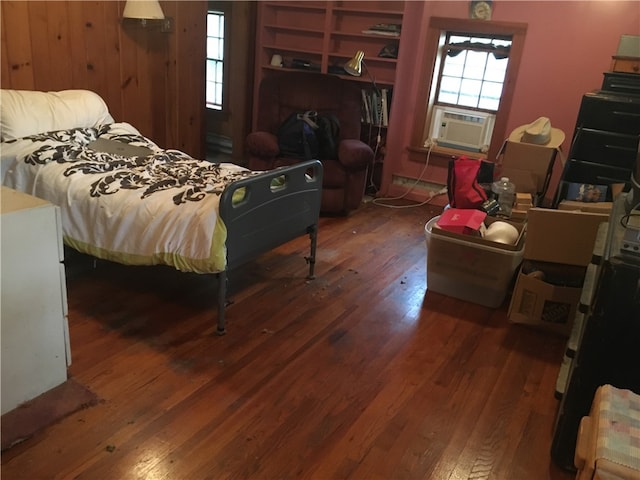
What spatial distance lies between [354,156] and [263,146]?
2.33 ft

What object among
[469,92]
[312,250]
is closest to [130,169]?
[312,250]

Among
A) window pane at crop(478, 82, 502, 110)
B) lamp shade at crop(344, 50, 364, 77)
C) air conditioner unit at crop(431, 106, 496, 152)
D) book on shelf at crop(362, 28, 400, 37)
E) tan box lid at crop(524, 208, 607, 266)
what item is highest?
book on shelf at crop(362, 28, 400, 37)

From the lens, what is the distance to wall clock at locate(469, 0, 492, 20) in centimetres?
421

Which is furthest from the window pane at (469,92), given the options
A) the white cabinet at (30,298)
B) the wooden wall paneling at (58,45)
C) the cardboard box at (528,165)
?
the white cabinet at (30,298)

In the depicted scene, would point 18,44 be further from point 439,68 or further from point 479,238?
point 439,68

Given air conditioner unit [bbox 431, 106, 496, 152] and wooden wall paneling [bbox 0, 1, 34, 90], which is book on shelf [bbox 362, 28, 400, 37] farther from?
wooden wall paneling [bbox 0, 1, 34, 90]

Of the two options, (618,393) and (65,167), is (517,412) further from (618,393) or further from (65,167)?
(65,167)

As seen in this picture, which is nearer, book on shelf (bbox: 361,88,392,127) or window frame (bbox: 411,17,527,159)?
window frame (bbox: 411,17,527,159)

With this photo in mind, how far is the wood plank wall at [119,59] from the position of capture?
10.5 feet

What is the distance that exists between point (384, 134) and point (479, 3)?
4.23 ft

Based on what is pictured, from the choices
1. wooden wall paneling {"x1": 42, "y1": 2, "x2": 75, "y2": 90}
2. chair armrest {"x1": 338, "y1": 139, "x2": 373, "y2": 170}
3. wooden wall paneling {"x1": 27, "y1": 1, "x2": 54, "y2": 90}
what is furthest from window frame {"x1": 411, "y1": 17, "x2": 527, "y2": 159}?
wooden wall paneling {"x1": 27, "y1": 1, "x2": 54, "y2": 90}

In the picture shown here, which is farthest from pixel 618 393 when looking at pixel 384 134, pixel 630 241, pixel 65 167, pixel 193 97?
pixel 193 97

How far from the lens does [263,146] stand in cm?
412

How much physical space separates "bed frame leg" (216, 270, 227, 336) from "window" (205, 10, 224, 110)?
403cm
